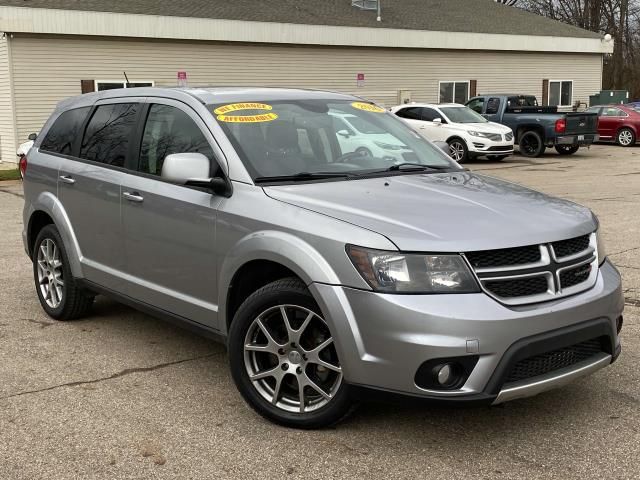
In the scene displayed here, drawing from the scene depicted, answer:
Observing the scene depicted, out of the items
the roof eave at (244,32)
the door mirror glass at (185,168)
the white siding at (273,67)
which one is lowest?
the door mirror glass at (185,168)

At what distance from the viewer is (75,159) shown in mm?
5594

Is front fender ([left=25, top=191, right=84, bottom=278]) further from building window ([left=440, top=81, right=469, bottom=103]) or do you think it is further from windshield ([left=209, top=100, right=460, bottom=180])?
building window ([left=440, top=81, right=469, bottom=103])

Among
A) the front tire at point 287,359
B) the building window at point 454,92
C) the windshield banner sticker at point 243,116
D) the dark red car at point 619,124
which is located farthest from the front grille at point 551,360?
the building window at point 454,92

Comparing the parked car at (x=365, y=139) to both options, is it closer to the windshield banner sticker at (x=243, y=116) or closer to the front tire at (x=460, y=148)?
the windshield banner sticker at (x=243, y=116)

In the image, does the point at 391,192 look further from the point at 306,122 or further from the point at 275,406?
the point at 275,406

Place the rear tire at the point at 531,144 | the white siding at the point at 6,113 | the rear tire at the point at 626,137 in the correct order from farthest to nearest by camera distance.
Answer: the rear tire at the point at 626,137 → the rear tire at the point at 531,144 → the white siding at the point at 6,113

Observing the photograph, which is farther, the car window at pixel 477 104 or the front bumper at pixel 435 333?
the car window at pixel 477 104

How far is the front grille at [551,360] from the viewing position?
11.3 feet

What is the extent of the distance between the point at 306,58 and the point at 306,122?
71.1 ft

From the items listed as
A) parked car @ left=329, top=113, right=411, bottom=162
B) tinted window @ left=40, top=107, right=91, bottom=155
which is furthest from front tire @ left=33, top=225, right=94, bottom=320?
parked car @ left=329, top=113, right=411, bottom=162

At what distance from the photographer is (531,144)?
22703 mm

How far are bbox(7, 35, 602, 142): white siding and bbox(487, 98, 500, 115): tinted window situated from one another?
Result: 5205mm

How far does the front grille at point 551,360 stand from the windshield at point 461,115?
18.1m

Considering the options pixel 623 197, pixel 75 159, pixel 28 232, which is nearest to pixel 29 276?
pixel 28 232
